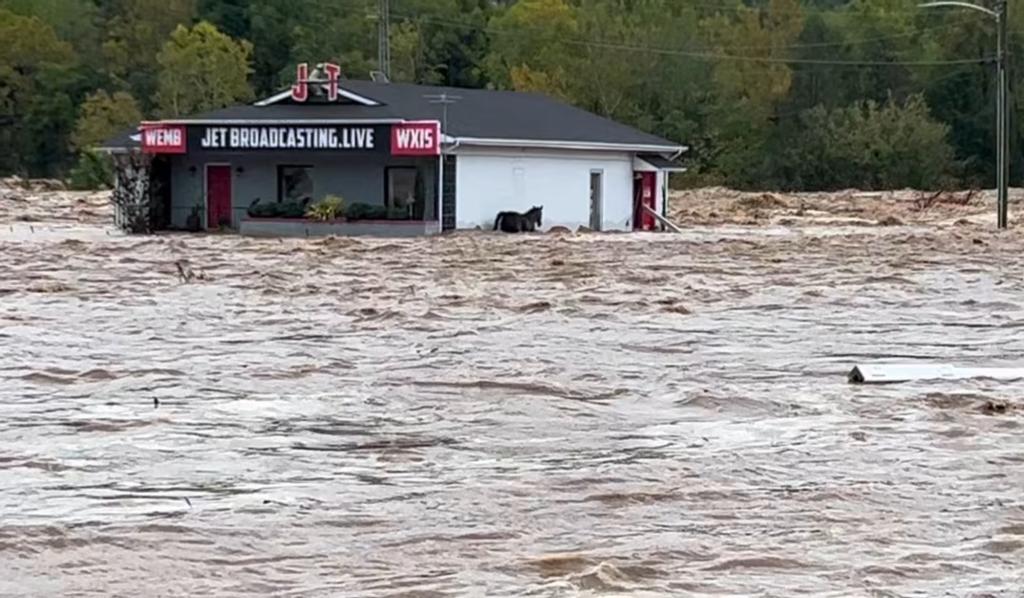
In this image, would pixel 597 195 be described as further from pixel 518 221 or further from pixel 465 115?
pixel 518 221

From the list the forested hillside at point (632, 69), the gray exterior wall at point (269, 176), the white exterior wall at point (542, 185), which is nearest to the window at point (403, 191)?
the gray exterior wall at point (269, 176)

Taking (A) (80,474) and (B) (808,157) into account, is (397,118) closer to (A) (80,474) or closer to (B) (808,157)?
(A) (80,474)

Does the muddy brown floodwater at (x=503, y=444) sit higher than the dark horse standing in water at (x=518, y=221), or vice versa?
the dark horse standing in water at (x=518, y=221)

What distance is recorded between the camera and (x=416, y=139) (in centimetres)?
4616

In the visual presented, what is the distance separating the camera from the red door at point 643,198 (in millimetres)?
53406

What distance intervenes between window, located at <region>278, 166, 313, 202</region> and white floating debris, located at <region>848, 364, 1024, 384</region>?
1323 inches

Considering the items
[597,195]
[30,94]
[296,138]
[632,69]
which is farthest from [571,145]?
[30,94]

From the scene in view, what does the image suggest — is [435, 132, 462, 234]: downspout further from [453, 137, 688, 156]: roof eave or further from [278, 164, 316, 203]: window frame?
[278, 164, 316, 203]: window frame

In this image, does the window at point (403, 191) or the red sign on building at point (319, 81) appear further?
the red sign on building at point (319, 81)

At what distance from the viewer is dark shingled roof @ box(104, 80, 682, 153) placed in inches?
1914

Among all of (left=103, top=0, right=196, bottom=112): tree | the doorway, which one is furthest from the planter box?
(left=103, top=0, right=196, bottom=112): tree

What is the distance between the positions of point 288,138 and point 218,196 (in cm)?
392

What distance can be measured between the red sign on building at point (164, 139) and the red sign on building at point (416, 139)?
259 inches

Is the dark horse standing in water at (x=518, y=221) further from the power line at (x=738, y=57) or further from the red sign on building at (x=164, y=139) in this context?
the power line at (x=738, y=57)
